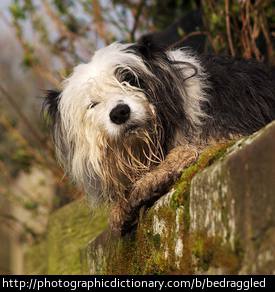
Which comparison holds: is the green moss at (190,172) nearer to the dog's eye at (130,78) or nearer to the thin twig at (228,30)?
the dog's eye at (130,78)

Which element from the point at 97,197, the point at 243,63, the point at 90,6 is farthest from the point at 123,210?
the point at 90,6

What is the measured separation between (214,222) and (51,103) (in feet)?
6.97

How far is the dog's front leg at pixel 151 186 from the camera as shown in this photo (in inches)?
178

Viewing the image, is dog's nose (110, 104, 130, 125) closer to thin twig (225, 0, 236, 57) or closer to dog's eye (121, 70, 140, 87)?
dog's eye (121, 70, 140, 87)

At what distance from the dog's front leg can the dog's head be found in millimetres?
167

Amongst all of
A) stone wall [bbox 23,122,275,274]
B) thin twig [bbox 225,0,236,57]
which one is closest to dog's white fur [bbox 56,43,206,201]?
stone wall [bbox 23,122,275,274]

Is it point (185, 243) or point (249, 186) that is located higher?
point (249, 186)

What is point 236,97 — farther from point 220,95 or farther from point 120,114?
point 120,114

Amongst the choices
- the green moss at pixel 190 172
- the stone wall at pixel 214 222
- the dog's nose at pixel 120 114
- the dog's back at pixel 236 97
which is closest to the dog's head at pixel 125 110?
the dog's nose at pixel 120 114

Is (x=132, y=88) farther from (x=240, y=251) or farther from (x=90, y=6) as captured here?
(x=90, y=6)

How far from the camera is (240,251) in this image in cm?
314

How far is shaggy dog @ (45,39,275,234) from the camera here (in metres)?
4.62

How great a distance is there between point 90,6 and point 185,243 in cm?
543
